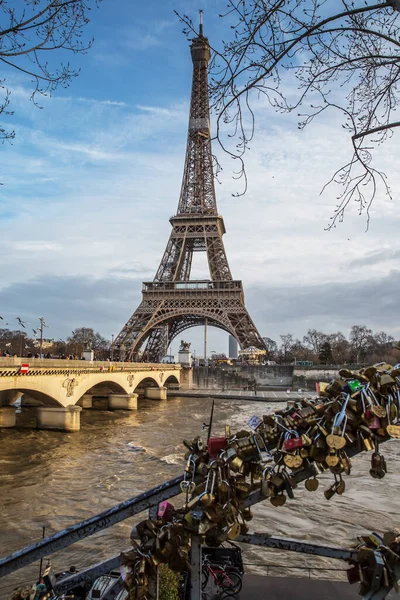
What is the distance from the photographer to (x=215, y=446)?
234 centimetres

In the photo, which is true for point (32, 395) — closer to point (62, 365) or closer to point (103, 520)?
point (62, 365)

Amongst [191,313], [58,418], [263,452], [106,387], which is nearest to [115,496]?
[263,452]

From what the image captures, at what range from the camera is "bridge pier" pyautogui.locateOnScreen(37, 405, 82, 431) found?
883 inches

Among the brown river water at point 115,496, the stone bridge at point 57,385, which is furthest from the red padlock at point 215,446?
the stone bridge at point 57,385

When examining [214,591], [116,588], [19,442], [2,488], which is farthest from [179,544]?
[19,442]

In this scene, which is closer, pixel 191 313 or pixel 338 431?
pixel 338 431

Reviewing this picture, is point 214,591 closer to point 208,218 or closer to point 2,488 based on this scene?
point 2,488

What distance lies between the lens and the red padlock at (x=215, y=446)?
7.62 ft

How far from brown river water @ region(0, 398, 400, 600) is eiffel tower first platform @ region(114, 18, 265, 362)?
30.9 metres

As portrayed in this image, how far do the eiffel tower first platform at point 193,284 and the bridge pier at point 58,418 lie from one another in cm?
2742

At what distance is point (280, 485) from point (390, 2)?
3.39 meters

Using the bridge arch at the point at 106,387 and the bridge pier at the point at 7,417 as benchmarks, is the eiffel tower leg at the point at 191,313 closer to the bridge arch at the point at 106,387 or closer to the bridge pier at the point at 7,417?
the bridge arch at the point at 106,387

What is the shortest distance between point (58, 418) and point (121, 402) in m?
12.3

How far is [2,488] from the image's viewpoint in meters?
13.0
